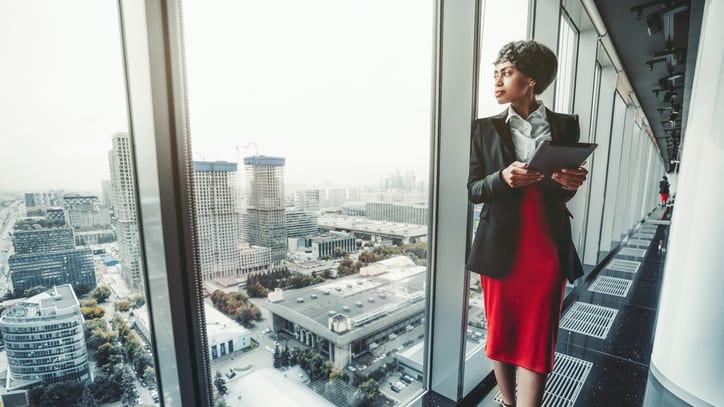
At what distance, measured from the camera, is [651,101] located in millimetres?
7273

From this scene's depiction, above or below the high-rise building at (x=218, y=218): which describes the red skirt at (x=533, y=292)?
below

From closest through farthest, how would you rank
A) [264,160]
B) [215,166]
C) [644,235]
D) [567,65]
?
[215,166] → [264,160] → [567,65] → [644,235]

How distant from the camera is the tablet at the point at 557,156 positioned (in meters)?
0.90

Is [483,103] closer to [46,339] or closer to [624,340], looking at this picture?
[46,339]

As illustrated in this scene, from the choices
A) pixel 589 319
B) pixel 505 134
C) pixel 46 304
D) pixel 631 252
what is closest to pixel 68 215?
pixel 46 304

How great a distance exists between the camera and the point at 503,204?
1.21 meters

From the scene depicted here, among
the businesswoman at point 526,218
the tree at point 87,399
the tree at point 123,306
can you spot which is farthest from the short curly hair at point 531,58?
the tree at point 87,399

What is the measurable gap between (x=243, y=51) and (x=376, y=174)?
2.39 ft

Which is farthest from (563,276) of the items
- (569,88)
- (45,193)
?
(569,88)

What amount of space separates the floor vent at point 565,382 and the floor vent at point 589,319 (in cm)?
53

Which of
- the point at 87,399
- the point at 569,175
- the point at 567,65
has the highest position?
the point at 567,65

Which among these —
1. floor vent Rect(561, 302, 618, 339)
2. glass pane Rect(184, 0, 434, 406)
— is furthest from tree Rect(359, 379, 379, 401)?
floor vent Rect(561, 302, 618, 339)

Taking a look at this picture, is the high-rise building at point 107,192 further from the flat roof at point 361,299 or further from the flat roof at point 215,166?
the flat roof at point 361,299

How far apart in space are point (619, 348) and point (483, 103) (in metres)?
2.13
